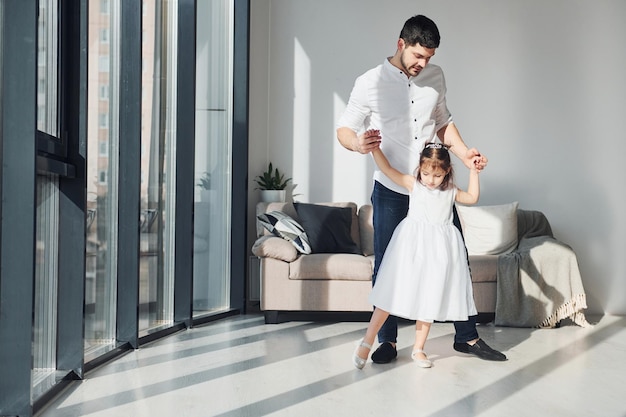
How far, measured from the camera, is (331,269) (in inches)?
195

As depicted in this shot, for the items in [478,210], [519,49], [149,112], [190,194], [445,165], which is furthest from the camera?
[519,49]

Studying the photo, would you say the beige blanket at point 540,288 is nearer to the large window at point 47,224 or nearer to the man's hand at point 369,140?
the man's hand at point 369,140

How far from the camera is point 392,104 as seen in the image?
3.59m

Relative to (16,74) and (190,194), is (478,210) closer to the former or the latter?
(190,194)

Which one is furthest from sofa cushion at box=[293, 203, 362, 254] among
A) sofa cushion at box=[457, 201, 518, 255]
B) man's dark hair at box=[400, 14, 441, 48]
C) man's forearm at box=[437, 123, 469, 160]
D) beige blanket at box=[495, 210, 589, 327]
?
man's dark hair at box=[400, 14, 441, 48]

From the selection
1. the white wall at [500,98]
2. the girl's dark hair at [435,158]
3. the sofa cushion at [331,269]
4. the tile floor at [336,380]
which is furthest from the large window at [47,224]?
the white wall at [500,98]

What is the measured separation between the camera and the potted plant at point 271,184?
18.8 feet

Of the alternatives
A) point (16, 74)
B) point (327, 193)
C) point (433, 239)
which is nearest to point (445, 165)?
point (433, 239)

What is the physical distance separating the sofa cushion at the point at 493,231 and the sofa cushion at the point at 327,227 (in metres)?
0.77

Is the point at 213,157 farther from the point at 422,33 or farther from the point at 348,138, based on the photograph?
the point at 422,33

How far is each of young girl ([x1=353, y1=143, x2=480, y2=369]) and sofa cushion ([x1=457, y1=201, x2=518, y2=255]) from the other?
184cm

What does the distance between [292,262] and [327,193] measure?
3.64ft

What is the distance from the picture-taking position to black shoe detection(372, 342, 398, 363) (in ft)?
12.1

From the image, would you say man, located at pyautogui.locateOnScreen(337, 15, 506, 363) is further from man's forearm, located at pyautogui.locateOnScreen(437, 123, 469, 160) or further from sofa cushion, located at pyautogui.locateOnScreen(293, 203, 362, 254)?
sofa cushion, located at pyautogui.locateOnScreen(293, 203, 362, 254)
